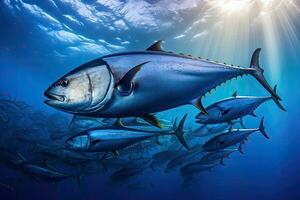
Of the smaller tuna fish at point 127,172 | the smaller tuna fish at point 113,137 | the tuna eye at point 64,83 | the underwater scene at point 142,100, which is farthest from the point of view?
the smaller tuna fish at point 127,172

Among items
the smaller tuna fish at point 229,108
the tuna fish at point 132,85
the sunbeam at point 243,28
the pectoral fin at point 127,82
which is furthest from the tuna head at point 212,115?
the sunbeam at point 243,28

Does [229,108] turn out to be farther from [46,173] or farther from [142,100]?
[46,173]

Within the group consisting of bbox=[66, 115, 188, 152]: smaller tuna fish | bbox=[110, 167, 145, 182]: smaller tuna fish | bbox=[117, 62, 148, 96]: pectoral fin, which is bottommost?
bbox=[110, 167, 145, 182]: smaller tuna fish

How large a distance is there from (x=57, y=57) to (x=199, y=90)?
28.2m

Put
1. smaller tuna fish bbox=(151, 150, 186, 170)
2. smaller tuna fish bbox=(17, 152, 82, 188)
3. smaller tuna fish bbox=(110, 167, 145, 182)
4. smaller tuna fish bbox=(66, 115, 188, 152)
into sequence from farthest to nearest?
smaller tuna fish bbox=(151, 150, 186, 170) < smaller tuna fish bbox=(110, 167, 145, 182) < smaller tuna fish bbox=(17, 152, 82, 188) < smaller tuna fish bbox=(66, 115, 188, 152)

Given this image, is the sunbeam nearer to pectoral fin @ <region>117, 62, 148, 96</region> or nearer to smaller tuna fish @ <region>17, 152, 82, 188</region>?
smaller tuna fish @ <region>17, 152, 82, 188</region>

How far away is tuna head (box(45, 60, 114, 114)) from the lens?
1.85 m

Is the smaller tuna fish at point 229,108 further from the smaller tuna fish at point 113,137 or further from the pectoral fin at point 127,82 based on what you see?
the pectoral fin at point 127,82

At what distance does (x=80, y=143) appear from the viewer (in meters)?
3.52

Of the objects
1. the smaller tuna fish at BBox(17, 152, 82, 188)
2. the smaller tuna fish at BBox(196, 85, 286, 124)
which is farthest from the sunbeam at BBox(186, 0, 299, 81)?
the smaller tuna fish at BBox(17, 152, 82, 188)

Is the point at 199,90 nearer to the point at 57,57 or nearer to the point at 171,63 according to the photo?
the point at 171,63

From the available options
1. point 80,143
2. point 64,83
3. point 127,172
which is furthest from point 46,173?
point 64,83

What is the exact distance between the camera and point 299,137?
32.2 metres

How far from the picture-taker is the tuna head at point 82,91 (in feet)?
6.06
